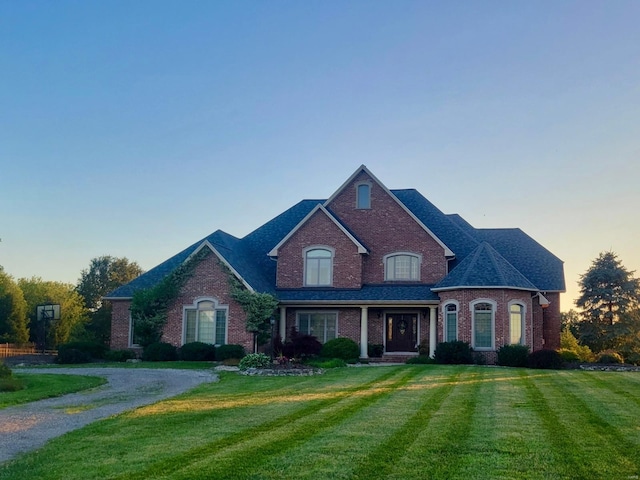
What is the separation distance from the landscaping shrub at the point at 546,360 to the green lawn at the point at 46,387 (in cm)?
1644

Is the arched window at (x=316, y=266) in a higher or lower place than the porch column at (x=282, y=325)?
higher

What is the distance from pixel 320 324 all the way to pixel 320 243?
3.87m

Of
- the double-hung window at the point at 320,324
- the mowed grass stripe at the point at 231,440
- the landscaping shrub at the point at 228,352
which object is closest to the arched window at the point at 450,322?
the double-hung window at the point at 320,324

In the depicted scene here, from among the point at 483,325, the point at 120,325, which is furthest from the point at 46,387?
the point at 483,325

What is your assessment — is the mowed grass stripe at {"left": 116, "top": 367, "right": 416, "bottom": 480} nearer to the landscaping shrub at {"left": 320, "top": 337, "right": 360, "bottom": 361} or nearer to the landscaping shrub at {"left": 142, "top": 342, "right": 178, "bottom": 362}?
the landscaping shrub at {"left": 320, "top": 337, "right": 360, "bottom": 361}

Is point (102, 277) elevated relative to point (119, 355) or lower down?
elevated

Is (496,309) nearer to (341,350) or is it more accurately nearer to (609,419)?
(341,350)

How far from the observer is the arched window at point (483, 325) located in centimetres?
2892

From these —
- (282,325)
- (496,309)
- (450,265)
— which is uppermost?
(450,265)

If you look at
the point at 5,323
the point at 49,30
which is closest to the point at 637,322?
the point at 49,30

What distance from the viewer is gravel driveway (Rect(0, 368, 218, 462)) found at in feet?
33.6

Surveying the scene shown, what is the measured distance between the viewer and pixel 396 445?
923 cm

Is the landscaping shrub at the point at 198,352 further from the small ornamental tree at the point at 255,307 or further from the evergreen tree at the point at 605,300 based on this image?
the evergreen tree at the point at 605,300

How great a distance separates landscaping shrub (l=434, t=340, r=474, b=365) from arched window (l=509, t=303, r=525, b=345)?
85.1 inches
